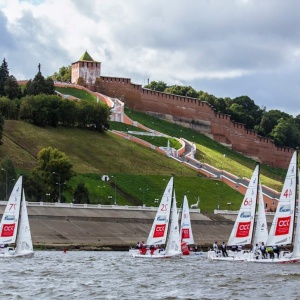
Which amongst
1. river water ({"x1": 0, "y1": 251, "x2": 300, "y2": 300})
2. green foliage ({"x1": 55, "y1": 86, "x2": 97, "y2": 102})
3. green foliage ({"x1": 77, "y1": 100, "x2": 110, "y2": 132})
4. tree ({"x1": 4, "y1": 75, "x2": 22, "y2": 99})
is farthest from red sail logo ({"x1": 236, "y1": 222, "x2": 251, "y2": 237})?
green foliage ({"x1": 55, "y1": 86, "x2": 97, "y2": 102})

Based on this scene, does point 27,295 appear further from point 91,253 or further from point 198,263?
point 91,253

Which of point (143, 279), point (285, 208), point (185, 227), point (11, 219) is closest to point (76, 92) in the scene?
point (185, 227)

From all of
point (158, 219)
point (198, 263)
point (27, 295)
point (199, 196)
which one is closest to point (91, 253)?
point (158, 219)

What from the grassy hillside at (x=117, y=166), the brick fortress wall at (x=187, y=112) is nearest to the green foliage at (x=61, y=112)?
the grassy hillside at (x=117, y=166)

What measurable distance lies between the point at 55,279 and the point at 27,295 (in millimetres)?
7219

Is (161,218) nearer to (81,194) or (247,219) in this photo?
(247,219)

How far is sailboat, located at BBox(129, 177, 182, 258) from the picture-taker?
79.3 m

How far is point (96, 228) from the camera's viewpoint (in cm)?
10512

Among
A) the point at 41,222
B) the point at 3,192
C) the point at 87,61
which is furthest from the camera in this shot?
the point at 87,61

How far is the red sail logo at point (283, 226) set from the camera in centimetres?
6838

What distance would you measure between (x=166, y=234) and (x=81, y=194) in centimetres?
4135

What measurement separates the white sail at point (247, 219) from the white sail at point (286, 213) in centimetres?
477

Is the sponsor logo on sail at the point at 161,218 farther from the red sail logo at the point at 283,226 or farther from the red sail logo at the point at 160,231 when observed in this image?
the red sail logo at the point at 283,226

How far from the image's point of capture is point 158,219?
80.9m
